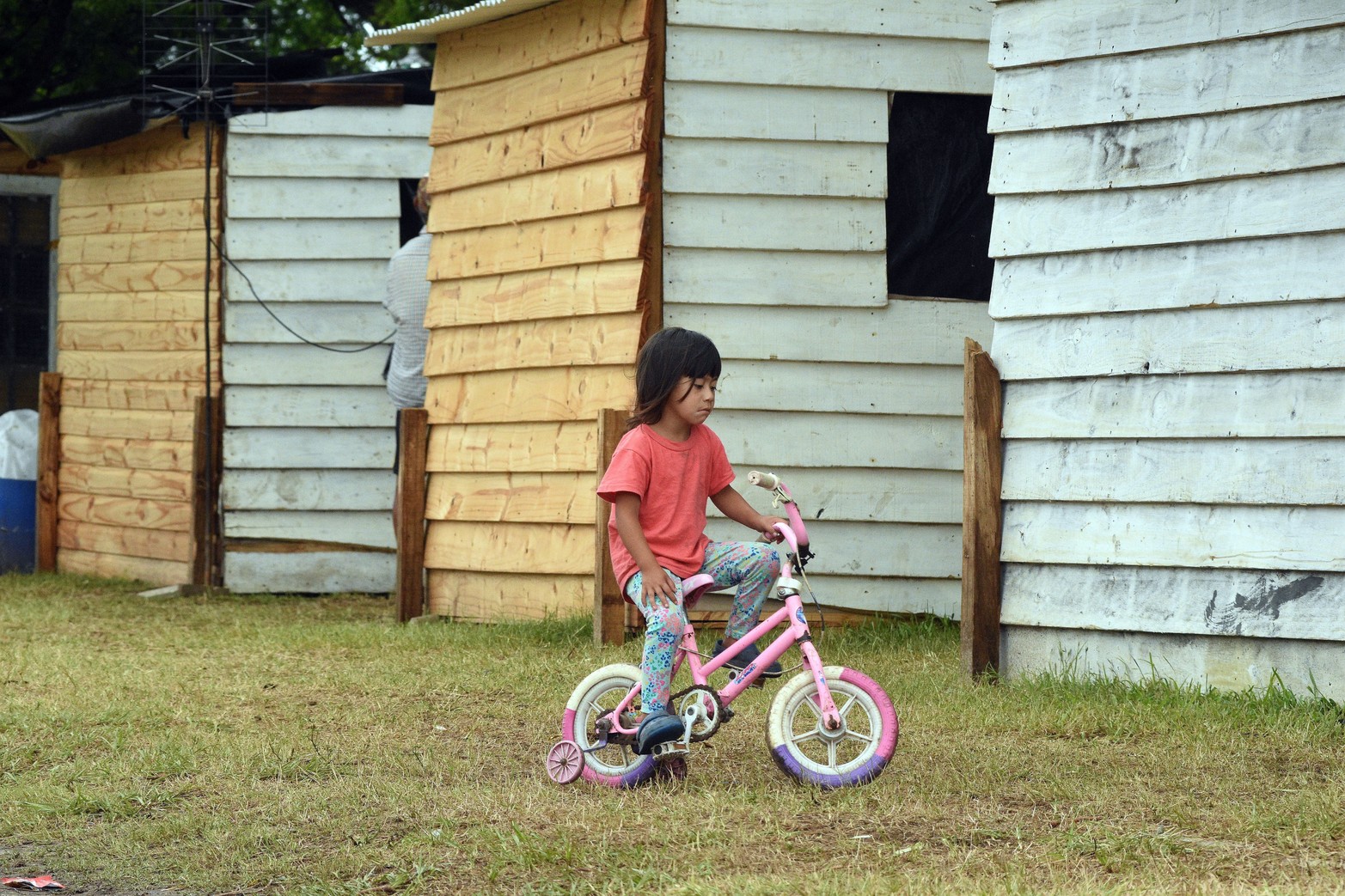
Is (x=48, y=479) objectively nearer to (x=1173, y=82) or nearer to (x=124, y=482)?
(x=124, y=482)

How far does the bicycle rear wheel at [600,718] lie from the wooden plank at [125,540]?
6.74 meters

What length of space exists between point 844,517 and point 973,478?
1.66m

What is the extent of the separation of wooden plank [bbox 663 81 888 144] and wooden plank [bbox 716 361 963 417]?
44.3 inches

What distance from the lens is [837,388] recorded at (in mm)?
7914

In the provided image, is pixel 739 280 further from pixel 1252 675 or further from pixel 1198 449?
pixel 1252 675

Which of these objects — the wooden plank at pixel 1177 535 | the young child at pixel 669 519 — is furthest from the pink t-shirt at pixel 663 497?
the wooden plank at pixel 1177 535

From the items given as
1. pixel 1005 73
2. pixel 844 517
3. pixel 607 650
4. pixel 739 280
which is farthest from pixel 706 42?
pixel 607 650

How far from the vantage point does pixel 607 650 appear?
24.0ft

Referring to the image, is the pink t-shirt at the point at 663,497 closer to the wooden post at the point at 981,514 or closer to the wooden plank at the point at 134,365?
the wooden post at the point at 981,514

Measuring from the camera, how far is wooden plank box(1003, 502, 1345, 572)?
5.56 meters

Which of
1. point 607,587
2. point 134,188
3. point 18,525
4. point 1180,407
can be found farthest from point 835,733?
point 18,525

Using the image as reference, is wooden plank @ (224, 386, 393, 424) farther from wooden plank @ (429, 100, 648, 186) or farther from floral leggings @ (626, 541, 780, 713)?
floral leggings @ (626, 541, 780, 713)

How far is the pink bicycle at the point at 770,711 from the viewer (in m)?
4.51

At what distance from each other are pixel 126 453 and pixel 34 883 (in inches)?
318
